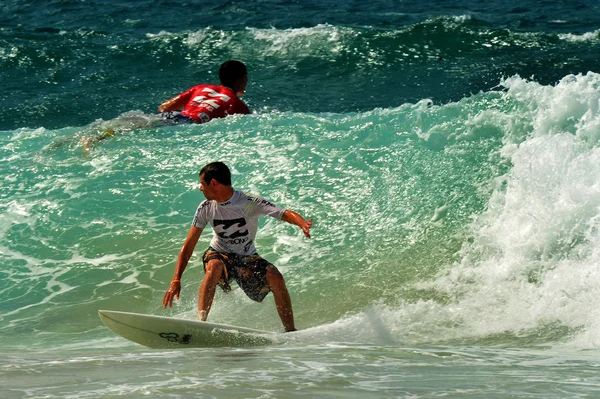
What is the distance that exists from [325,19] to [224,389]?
52.5ft

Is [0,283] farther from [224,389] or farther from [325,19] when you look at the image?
[325,19]

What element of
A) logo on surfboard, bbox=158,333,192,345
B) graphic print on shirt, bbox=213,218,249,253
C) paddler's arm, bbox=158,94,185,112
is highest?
paddler's arm, bbox=158,94,185,112

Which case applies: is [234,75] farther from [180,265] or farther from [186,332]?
[186,332]

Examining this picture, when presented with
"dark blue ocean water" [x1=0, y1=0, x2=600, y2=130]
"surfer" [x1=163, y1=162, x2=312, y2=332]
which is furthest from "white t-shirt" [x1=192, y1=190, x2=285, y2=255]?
"dark blue ocean water" [x1=0, y1=0, x2=600, y2=130]

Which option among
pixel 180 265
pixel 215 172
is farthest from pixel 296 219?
pixel 180 265

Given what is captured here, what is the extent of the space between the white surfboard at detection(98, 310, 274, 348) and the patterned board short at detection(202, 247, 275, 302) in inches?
17.9

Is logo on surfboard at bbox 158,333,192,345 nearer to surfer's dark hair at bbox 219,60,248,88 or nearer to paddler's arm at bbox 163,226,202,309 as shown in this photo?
paddler's arm at bbox 163,226,202,309

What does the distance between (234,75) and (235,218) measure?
4518mm

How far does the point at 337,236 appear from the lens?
9391 millimetres

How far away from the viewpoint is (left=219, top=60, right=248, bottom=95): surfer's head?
11242 mm

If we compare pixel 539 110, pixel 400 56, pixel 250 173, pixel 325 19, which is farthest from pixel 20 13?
pixel 539 110

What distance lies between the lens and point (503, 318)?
7.49 m

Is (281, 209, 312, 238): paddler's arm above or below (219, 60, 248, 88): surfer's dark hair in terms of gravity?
below

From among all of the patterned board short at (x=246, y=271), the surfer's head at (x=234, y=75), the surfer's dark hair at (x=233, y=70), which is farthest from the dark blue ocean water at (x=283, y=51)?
the patterned board short at (x=246, y=271)
